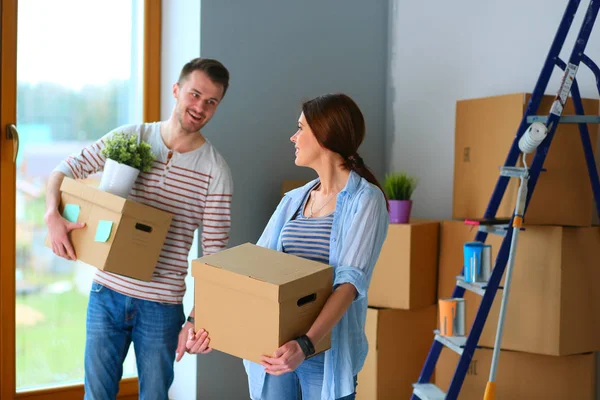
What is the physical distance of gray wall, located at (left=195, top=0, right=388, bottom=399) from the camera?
2977 mm

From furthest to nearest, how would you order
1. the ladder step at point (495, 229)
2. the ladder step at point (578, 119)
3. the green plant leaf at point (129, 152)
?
the ladder step at point (495, 229)
the ladder step at point (578, 119)
the green plant leaf at point (129, 152)

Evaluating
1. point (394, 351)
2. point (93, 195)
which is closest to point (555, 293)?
point (394, 351)

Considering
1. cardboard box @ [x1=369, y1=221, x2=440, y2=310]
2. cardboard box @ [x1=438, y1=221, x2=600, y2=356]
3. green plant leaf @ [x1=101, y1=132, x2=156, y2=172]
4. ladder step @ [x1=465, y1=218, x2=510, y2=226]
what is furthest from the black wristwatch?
cardboard box @ [x1=369, y1=221, x2=440, y2=310]

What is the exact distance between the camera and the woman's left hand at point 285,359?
152 cm

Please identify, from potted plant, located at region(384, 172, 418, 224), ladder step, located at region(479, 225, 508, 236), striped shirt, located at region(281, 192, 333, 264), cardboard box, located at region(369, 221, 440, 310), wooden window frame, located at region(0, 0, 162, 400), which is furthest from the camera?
potted plant, located at region(384, 172, 418, 224)

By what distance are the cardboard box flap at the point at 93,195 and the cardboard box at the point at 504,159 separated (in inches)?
56.0

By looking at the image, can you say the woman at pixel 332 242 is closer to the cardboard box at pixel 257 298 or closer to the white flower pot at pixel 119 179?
the cardboard box at pixel 257 298

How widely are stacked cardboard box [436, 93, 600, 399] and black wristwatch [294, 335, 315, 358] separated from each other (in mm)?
1282

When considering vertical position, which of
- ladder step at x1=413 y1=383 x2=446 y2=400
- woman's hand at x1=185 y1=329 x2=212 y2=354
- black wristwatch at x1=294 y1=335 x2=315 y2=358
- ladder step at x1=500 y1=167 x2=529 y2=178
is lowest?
ladder step at x1=413 y1=383 x2=446 y2=400

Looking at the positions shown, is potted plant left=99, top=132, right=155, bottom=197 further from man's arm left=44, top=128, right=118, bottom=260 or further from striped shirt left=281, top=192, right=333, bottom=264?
striped shirt left=281, top=192, right=333, bottom=264

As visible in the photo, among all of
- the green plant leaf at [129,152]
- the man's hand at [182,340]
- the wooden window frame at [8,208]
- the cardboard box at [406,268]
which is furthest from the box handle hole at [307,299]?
the wooden window frame at [8,208]

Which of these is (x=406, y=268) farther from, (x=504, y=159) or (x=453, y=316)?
(x=504, y=159)

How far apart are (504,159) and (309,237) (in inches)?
47.2

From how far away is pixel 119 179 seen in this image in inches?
81.4
